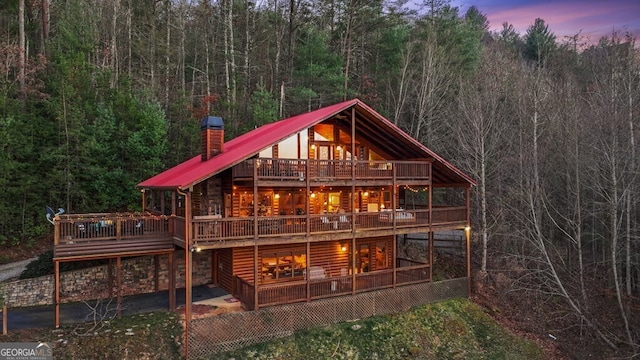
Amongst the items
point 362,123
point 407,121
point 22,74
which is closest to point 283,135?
point 362,123

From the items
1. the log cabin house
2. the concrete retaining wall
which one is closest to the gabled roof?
the log cabin house

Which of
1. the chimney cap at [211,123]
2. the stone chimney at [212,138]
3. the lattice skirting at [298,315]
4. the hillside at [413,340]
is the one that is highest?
the chimney cap at [211,123]

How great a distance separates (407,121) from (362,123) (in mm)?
16950

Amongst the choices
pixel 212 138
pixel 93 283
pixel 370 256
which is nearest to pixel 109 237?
pixel 93 283

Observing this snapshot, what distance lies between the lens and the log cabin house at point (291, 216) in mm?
15828

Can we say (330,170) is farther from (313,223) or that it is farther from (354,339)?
(354,339)

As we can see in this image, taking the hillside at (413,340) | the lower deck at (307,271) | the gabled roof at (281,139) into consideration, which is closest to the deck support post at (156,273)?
the lower deck at (307,271)

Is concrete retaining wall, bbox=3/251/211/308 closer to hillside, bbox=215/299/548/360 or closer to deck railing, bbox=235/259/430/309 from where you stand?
deck railing, bbox=235/259/430/309

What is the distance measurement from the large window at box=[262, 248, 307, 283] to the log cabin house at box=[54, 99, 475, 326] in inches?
1.9

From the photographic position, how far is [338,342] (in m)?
15.8

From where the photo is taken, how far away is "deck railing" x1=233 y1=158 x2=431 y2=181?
16.8 metres

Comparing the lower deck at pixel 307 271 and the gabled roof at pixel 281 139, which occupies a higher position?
the gabled roof at pixel 281 139

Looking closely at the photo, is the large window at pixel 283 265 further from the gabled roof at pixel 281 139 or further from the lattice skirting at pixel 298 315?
the gabled roof at pixel 281 139

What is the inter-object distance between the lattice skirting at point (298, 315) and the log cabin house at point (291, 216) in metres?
0.64
